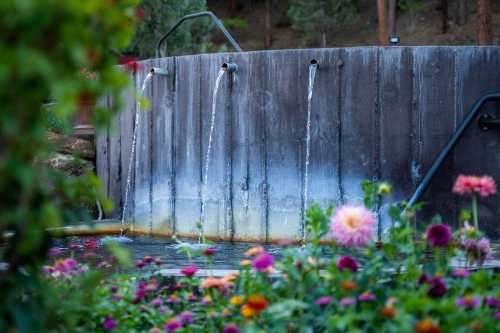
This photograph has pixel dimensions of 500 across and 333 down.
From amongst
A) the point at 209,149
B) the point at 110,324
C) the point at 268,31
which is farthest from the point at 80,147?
the point at 268,31

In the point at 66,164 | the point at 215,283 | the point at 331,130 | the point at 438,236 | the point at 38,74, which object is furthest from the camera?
the point at 66,164

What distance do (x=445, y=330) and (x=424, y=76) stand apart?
3.85 meters

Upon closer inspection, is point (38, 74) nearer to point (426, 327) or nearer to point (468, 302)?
point (426, 327)

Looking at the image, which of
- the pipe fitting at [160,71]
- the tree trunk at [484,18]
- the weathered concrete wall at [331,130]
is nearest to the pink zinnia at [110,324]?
the weathered concrete wall at [331,130]

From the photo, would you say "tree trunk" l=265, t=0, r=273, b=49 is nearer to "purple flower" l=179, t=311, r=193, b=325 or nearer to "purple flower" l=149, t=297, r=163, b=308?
"purple flower" l=149, t=297, r=163, b=308

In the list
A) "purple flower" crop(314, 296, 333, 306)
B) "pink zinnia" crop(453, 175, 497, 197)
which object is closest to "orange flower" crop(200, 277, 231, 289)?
"purple flower" crop(314, 296, 333, 306)

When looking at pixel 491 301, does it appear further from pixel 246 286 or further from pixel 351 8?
pixel 351 8

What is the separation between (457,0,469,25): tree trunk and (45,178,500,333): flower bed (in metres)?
25.1

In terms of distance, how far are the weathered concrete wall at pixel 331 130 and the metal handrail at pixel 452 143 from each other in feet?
0.36

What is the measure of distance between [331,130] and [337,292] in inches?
→ 138

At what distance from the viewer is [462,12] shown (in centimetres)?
2675

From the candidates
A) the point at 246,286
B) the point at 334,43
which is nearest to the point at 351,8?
the point at 334,43

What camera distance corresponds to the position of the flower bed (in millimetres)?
2082

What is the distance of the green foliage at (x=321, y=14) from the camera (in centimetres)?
2644
